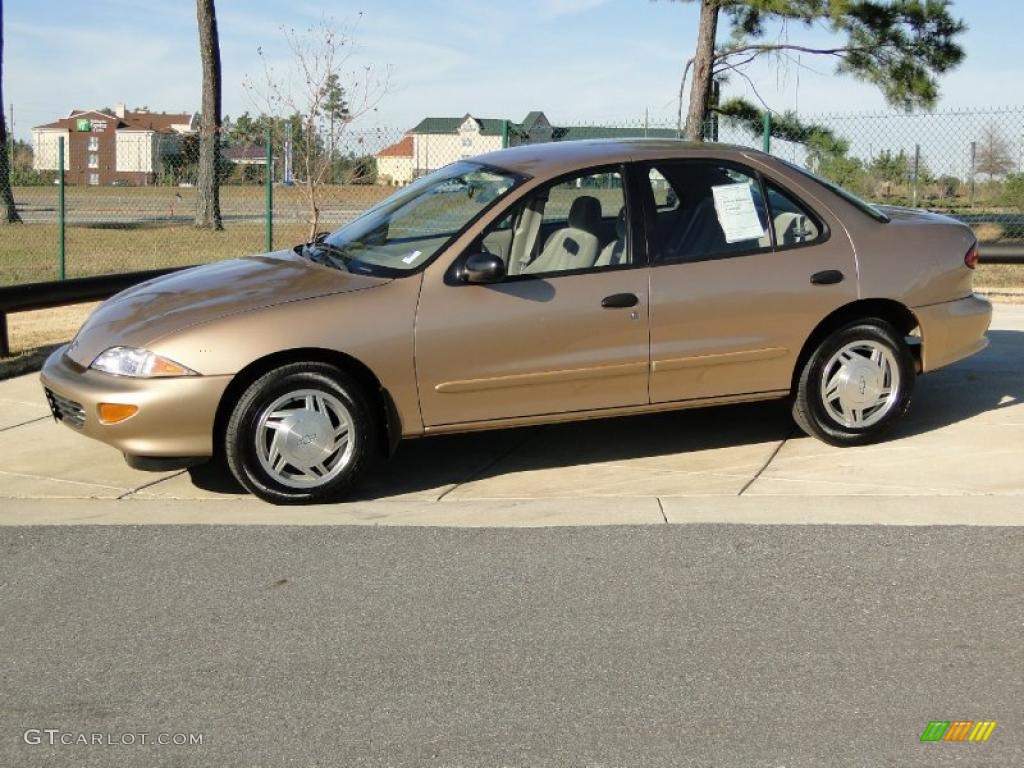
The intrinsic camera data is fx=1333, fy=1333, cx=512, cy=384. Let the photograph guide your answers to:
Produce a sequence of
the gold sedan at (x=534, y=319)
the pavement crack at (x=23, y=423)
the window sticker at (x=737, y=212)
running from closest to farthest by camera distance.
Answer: the gold sedan at (x=534, y=319), the window sticker at (x=737, y=212), the pavement crack at (x=23, y=423)

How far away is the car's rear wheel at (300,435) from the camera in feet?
19.8

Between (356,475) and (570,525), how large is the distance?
3.47 ft

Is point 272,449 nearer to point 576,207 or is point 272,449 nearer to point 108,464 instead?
point 108,464

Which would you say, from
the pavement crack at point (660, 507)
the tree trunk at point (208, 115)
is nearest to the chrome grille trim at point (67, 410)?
the pavement crack at point (660, 507)

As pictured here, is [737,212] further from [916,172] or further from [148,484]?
[916,172]

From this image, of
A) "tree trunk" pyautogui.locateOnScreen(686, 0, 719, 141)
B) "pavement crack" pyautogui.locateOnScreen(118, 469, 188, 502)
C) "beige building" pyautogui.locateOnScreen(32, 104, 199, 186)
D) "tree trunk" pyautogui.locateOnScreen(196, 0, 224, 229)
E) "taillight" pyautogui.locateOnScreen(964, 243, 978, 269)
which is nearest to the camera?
"pavement crack" pyautogui.locateOnScreen(118, 469, 188, 502)

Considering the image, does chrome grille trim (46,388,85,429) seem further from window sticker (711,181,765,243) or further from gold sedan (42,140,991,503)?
window sticker (711,181,765,243)

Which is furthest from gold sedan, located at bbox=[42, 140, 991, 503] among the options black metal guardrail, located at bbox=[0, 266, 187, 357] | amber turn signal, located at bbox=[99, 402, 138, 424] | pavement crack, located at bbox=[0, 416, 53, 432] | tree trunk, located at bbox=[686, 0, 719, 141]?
tree trunk, located at bbox=[686, 0, 719, 141]

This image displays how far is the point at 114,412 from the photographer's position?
5.99 meters

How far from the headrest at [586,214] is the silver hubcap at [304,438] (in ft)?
5.16

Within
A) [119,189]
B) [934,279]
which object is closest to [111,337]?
[934,279]

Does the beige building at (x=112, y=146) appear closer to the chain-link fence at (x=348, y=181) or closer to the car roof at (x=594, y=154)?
the chain-link fence at (x=348, y=181)

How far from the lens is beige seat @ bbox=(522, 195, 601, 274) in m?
6.57

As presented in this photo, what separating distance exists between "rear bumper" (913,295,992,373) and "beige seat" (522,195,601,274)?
5.91 feet
